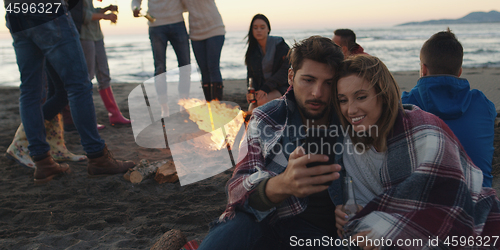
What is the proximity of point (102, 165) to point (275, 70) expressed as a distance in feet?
8.33

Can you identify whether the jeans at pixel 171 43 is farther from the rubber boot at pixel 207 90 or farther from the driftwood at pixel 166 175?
the driftwood at pixel 166 175

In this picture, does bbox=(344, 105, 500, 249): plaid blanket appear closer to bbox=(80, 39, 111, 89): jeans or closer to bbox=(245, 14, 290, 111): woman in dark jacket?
bbox=(245, 14, 290, 111): woman in dark jacket

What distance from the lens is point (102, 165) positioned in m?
3.43

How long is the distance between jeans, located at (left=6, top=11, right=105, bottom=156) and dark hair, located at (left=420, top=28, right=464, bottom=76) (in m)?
2.95

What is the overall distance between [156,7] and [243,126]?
2050mm

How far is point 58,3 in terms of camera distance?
9.82 feet

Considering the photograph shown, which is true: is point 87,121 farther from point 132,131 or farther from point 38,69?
point 132,131

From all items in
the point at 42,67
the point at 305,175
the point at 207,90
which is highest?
the point at 42,67

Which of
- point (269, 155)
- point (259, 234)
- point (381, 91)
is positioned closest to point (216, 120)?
point (269, 155)

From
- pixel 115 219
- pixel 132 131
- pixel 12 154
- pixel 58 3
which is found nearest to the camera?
pixel 115 219

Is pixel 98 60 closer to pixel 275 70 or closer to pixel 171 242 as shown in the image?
pixel 275 70

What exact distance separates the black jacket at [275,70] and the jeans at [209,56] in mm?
501

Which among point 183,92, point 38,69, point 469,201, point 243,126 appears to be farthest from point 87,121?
point 469,201

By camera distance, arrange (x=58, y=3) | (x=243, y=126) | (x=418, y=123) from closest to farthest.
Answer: (x=418, y=123) → (x=58, y=3) → (x=243, y=126)
